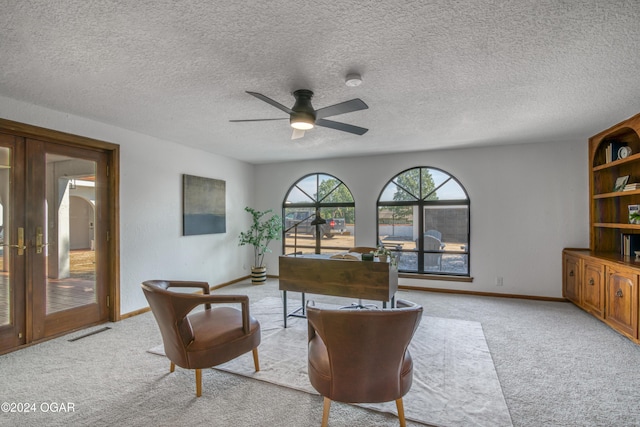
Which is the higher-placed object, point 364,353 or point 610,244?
point 610,244

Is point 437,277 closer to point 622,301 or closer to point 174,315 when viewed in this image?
point 622,301

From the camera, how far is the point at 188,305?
6.65 feet

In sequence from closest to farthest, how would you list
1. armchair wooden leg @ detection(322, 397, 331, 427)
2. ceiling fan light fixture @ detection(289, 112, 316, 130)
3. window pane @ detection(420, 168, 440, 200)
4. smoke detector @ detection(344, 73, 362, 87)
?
armchair wooden leg @ detection(322, 397, 331, 427)
smoke detector @ detection(344, 73, 362, 87)
ceiling fan light fixture @ detection(289, 112, 316, 130)
window pane @ detection(420, 168, 440, 200)

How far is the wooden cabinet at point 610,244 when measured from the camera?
10.0 ft

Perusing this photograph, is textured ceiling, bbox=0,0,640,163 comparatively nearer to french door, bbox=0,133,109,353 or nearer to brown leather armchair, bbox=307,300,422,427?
french door, bbox=0,133,109,353

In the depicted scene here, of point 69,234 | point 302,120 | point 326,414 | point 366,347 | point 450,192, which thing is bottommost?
point 326,414

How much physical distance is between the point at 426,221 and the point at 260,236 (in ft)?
9.67

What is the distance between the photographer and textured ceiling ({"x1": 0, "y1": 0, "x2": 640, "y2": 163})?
161cm

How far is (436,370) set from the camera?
8.11 ft

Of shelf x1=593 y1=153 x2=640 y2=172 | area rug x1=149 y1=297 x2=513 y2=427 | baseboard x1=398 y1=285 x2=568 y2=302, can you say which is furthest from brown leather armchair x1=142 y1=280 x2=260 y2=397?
shelf x1=593 y1=153 x2=640 y2=172

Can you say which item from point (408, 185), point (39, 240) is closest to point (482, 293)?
point (408, 185)

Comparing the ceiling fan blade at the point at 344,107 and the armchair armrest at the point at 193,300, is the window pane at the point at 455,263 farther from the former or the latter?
the armchair armrest at the point at 193,300

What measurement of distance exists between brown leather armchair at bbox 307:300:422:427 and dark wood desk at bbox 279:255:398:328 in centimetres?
110

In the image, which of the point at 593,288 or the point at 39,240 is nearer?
the point at 39,240
